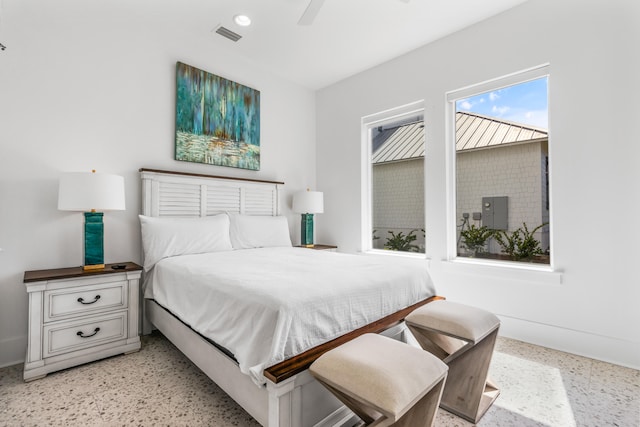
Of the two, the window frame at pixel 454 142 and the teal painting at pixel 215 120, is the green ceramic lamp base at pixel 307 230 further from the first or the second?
the window frame at pixel 454 142

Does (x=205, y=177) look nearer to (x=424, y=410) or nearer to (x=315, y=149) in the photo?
(x=315, y=149)

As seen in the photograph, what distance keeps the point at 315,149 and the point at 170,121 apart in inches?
81.5

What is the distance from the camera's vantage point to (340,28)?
3.07m

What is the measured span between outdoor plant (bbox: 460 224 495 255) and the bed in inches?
46.0

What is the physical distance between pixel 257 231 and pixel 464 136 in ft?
8.01

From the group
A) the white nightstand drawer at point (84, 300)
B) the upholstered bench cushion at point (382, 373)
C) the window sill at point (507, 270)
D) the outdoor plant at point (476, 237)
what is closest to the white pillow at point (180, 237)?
the white nightstand drawer at point (84, 300)

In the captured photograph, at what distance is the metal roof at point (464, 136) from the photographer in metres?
2.93

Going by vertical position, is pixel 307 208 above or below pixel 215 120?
below

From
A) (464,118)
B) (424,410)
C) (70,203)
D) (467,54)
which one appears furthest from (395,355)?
(467,54)

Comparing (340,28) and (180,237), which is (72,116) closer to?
(180,237)

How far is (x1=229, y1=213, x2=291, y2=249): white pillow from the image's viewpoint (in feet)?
10.7

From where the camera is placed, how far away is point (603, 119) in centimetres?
235

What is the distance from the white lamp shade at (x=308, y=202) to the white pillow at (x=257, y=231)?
1.39ft

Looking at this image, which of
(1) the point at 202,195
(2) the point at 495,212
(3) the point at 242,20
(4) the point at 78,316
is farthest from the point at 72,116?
(2) the point at 495,212
